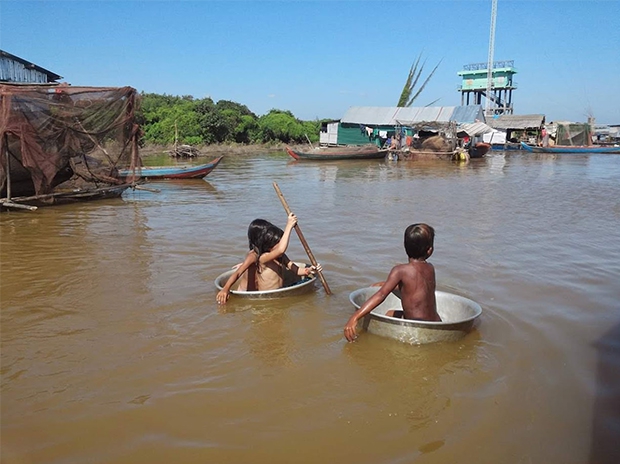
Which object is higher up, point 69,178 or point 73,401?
point 69,178

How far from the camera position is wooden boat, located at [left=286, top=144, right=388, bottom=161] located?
2531cm

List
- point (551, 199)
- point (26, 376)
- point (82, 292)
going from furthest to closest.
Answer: point (551, 199), point (82, 292), point (26, 376)

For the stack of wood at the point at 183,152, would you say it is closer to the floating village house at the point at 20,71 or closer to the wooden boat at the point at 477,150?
the floating village house at the point at 20,71

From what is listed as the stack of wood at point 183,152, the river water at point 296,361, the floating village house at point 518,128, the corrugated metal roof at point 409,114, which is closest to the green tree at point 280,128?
the corrugated metal roof at point 409,114

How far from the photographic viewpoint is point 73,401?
2.72m

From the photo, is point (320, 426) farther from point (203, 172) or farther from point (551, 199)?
point (203, 172)

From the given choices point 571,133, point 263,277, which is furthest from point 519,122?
point 263,277

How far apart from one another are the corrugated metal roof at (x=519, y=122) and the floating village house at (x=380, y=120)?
5099 mm

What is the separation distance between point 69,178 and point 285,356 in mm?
8499

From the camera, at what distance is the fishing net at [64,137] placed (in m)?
8.12

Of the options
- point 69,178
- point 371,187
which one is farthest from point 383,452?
point 371,187

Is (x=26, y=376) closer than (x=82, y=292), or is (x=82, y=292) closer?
(x=26, y=376)

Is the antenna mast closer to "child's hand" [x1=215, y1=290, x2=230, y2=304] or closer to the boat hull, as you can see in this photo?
the boat hull

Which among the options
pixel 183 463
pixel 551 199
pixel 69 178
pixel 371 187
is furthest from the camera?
pixel 371 187
